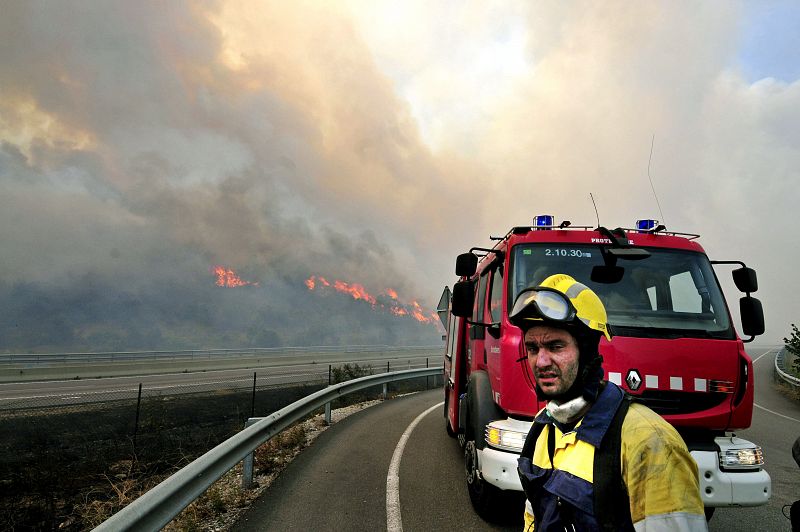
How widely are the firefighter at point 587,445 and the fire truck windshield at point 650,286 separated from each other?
8.13 feet

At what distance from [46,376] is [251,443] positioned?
24.4 meters

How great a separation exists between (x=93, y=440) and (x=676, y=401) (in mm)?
11516

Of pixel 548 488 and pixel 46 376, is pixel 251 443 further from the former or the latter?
pixel 46 376

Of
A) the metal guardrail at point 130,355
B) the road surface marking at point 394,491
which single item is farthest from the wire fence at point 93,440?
the metal guardrail at point 130,355

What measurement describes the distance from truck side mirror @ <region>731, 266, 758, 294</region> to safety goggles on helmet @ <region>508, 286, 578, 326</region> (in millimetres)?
3984

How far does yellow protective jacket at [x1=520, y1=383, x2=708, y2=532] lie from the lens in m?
1.16

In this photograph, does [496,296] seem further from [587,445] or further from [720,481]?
[587,445]

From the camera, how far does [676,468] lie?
119 cm

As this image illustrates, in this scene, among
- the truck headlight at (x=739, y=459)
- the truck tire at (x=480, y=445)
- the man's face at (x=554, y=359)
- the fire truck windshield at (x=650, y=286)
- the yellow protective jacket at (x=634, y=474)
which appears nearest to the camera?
the yellow protective jacket at (x=634, y=474)

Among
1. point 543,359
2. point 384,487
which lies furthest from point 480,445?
point 543,359

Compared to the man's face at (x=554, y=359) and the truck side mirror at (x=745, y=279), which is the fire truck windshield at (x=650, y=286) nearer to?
the truck side mirror at (x=745, y=279)

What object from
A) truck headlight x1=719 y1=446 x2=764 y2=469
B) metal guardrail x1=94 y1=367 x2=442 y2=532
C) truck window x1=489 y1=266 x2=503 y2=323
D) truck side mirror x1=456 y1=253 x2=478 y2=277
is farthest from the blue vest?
truck side mirror x1=456 y1=253 x2=478 y2=277

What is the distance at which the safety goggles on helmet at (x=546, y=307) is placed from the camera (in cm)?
163

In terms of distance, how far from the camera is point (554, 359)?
161 cm
